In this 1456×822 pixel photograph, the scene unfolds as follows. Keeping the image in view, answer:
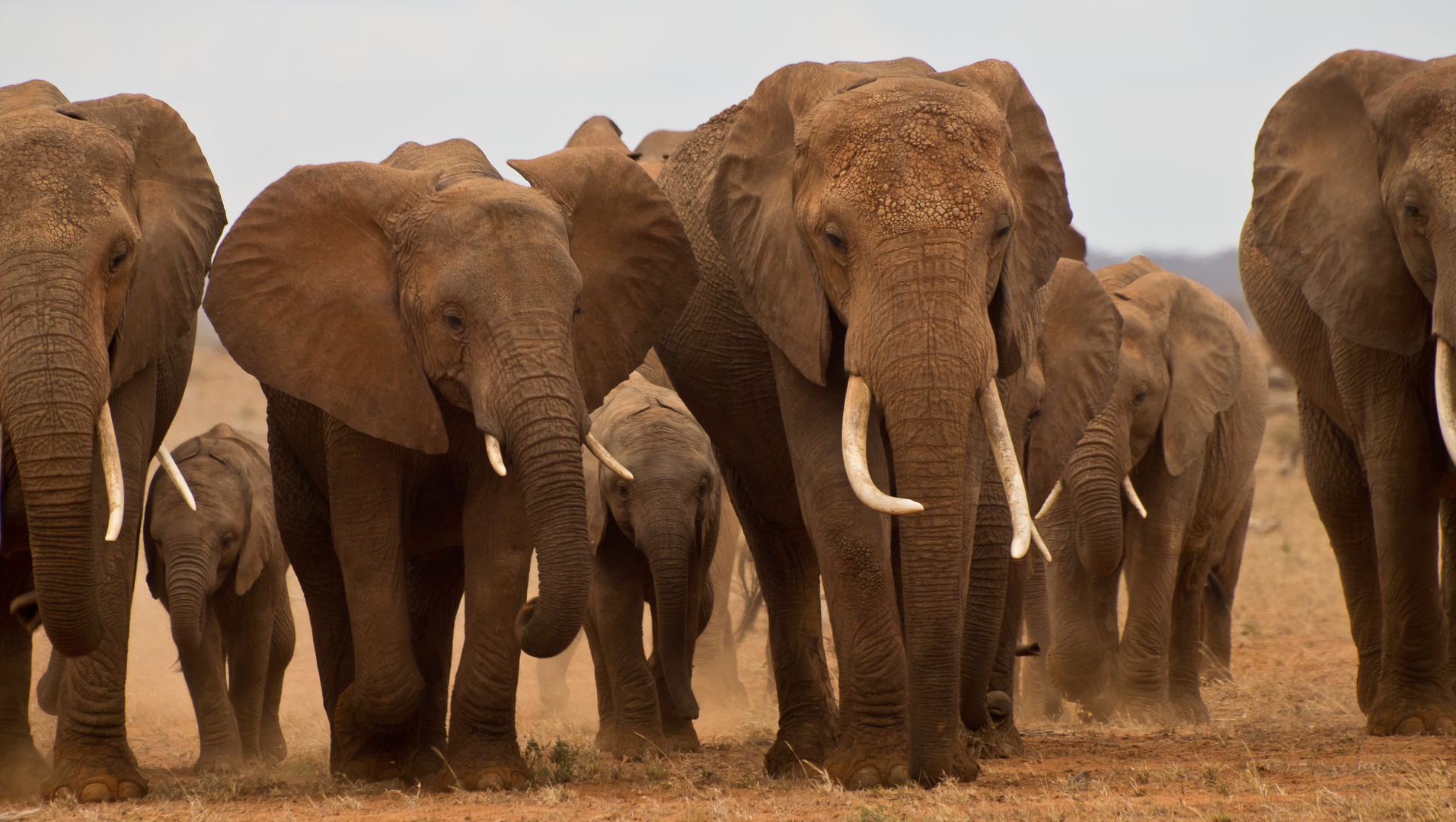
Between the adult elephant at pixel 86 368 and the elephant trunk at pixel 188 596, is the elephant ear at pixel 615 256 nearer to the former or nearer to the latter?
the adult elephant at pixel 86 368

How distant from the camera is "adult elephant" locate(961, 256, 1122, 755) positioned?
22.3ft

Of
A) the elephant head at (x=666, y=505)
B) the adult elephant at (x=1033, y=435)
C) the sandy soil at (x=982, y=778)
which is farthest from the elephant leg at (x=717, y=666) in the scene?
the adult elephant at (x=1033, y=435)

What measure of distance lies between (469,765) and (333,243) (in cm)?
198

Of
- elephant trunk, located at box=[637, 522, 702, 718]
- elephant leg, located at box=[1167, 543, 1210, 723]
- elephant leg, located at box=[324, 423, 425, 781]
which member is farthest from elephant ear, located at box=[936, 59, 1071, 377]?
elephant leg, located at box=[1167, 543, 1210, 723]

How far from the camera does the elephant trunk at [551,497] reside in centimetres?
583

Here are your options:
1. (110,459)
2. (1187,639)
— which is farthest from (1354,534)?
(110,459)

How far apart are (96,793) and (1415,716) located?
5210 mm

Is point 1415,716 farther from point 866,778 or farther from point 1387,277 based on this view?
point 866,778

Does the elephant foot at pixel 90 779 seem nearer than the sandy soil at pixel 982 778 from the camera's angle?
No

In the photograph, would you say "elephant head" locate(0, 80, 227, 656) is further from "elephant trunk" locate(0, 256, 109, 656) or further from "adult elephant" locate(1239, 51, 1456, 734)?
"adult elephant" locate(1239, 51, 1456, 734)

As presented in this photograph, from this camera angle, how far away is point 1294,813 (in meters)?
5.06

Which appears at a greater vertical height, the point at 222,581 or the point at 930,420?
the point at 930,420

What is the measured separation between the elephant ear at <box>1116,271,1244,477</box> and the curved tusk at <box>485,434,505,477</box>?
17.0 feet

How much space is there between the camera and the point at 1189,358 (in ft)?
34.0
